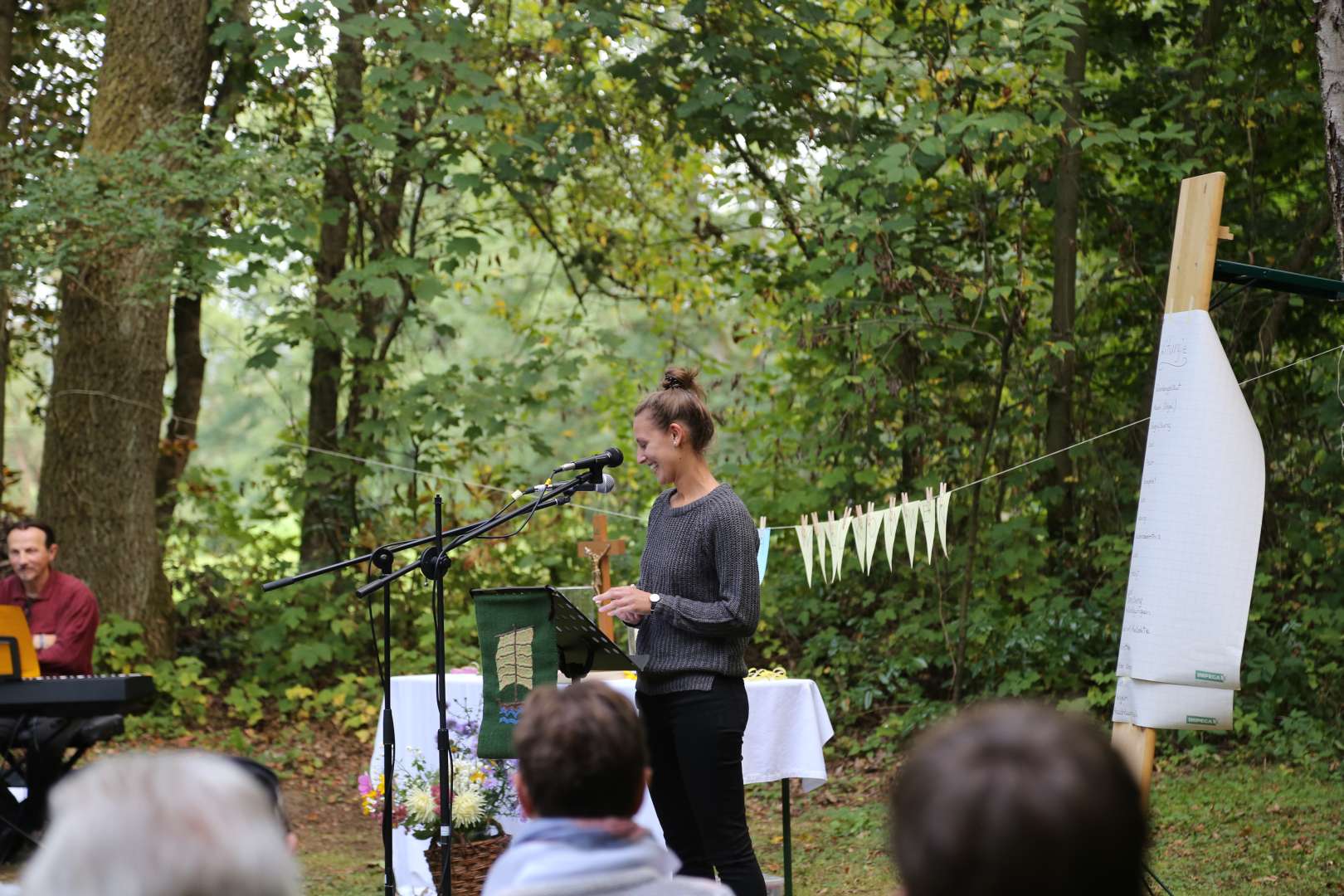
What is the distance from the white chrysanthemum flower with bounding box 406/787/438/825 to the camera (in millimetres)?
4582

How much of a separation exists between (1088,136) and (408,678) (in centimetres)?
442

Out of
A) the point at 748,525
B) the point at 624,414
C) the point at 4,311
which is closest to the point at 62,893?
the point at 748,525

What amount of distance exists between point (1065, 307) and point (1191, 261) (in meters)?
4.58

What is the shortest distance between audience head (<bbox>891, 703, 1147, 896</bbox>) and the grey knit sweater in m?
2.20

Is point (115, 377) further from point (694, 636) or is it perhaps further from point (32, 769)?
point (694, 636)

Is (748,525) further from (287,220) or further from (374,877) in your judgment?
(287,220)

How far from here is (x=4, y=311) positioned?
7352 mm

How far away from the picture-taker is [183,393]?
9.41 metres

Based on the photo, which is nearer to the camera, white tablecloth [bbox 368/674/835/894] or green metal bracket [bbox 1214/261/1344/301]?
green metal bracket [bbox 1214/261/1344/301]

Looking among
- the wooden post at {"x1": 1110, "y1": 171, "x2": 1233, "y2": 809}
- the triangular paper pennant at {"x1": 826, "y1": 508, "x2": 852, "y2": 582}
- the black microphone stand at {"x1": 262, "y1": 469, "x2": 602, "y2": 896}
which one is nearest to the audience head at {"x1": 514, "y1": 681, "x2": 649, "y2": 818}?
the black microphone stand at {"x1": 262, "y1": 469, "x2": 602, "y2": 896}

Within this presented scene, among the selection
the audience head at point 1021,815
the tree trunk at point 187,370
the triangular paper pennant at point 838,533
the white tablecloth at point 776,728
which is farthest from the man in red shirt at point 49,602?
the audience head at point 1021,815

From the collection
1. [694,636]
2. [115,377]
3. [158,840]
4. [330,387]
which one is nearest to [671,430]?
[694,636]

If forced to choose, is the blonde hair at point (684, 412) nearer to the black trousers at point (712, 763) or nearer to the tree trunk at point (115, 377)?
the black trousers at point (712, 763)

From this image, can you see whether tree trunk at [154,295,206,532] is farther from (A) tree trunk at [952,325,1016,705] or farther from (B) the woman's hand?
(B) the woman's hand
